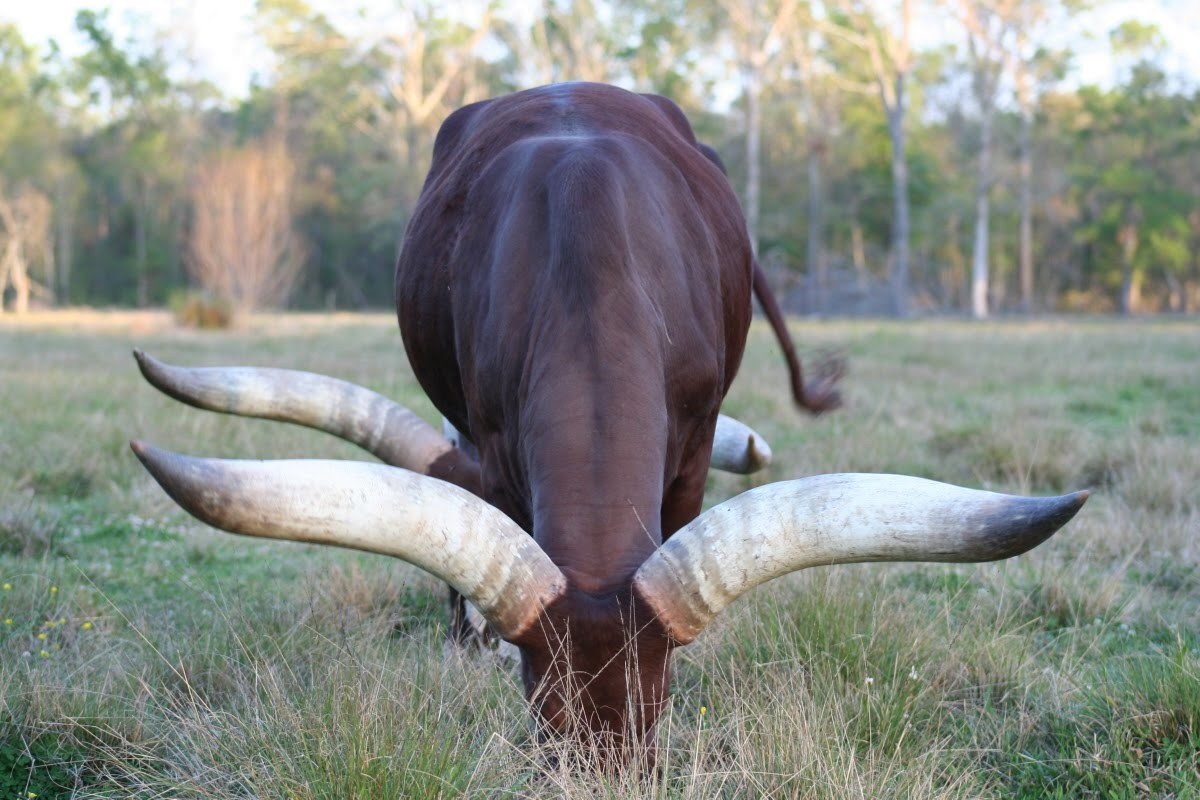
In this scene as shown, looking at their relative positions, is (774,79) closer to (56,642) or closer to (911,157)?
(911,157)

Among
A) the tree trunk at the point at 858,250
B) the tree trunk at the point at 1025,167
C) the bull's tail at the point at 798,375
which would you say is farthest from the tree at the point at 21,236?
the bull's tail at the point at 798,375

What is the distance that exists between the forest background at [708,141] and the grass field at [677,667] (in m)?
27.0

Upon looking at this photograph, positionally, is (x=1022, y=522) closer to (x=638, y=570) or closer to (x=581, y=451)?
(x=638, y=570)

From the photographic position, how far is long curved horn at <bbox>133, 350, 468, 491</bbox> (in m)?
3.60

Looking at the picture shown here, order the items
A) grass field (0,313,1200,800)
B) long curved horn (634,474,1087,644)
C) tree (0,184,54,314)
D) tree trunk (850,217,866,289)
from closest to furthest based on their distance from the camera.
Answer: long curved horn (634,474,1087,644) < grass field (0,313,1200,800) < tree (0,184,54,314) < tree trunk (850,217,866,289)

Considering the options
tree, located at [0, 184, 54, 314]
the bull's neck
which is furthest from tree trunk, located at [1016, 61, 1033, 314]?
the bull's neck

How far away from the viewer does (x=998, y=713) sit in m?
3.23

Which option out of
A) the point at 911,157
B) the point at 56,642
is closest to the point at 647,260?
the point at 56,642

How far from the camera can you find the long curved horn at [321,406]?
3596 millimetres

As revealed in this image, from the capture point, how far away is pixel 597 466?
8.18ft

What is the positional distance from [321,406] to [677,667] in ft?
4.69

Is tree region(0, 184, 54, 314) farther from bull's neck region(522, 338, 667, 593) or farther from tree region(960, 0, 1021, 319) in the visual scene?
bull's neck region(522, 338, 667, 593)

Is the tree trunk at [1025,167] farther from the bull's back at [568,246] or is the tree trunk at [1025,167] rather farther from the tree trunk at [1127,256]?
the bull's back at [568,246]

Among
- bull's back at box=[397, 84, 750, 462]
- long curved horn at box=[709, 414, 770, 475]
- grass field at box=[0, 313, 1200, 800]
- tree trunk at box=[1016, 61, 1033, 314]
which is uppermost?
tree trunk at box=[1016, 61, 1033, 314]
